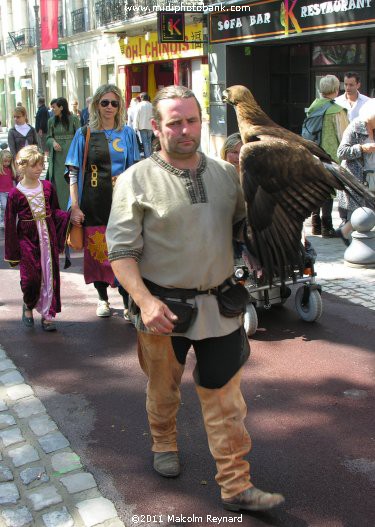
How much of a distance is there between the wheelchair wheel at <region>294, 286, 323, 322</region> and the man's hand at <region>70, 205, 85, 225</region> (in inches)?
80.4

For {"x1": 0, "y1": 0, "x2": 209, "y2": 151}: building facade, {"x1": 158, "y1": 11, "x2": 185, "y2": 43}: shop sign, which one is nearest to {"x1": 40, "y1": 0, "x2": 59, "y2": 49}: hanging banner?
{"x1": 0, "y1": 0, "x2": 209, "y2": 151}: building facade

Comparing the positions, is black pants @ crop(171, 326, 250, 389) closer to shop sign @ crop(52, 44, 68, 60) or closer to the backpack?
the backpack

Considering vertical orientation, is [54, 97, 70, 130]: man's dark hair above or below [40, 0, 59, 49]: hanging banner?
below

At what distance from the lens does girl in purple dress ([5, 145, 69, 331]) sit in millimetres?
6066

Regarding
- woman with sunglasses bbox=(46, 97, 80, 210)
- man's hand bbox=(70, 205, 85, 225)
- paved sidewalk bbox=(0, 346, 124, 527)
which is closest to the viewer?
paved sidewalk bbox=(0, 346, 124, 527)

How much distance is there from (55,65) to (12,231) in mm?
31582

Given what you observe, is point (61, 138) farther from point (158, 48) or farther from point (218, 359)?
point (158, 48)

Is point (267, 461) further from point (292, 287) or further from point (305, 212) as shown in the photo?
point (292, 287)

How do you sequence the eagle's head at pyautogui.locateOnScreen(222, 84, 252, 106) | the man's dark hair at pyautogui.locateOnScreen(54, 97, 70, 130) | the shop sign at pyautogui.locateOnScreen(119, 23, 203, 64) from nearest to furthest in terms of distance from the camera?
the eagle's head at pyautogui.locateOnScreen(222, 84, 252, 106) < the man's dark hair at pyautogui.locateOnScreen(54, 97, 70, 130) < the shop sign at pyautogui.locateOnScreen(119, 23, 203, 64)

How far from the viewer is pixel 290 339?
5891 millimetres

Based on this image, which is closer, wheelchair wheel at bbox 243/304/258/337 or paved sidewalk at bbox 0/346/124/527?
paved sidewalk at bbox 0/346/124/527

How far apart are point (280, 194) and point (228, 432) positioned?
3.70 ft

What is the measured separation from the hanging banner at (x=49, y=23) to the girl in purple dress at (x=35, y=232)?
815 inches

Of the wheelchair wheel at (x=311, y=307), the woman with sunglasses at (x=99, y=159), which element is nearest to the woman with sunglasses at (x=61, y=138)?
the woman with sunglasses at (x=99, y=159)
